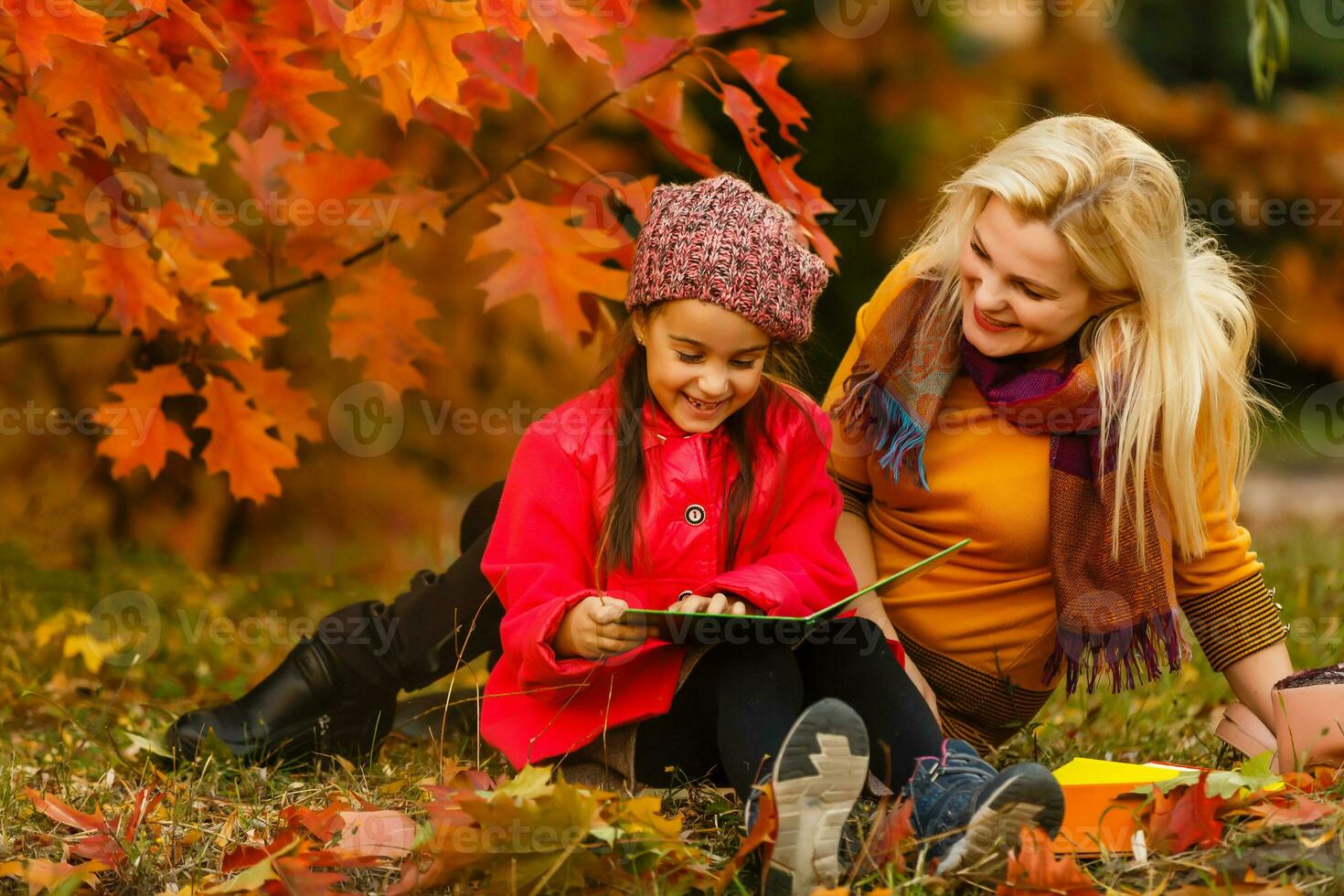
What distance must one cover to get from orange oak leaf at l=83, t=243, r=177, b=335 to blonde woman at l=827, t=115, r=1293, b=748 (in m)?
1.25

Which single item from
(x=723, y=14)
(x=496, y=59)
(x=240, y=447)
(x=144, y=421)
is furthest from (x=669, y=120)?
(x=144, y=421)

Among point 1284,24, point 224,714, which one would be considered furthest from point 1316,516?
point 224,714

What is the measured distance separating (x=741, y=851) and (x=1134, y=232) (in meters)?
1.07

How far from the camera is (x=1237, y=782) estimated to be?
6.27 ft

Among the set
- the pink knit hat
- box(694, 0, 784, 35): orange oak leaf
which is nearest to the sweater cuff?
the pink knit hat

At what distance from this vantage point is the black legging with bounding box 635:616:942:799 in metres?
1.95

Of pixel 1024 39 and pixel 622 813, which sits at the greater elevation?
pixel 1024 39

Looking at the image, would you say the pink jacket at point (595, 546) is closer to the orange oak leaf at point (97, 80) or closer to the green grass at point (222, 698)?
the green grass at point (222, 698)

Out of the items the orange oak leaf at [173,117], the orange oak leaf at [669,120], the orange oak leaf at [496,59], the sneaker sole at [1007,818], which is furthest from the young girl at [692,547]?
the orange oak leaf at [173,117]

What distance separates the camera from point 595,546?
2.12 metres

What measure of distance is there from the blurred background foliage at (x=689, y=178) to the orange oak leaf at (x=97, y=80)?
1.15 meters

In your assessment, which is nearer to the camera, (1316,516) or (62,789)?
(62,789)

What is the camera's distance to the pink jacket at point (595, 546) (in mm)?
2072

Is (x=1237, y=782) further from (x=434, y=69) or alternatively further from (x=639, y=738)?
(x=434, y=69)
